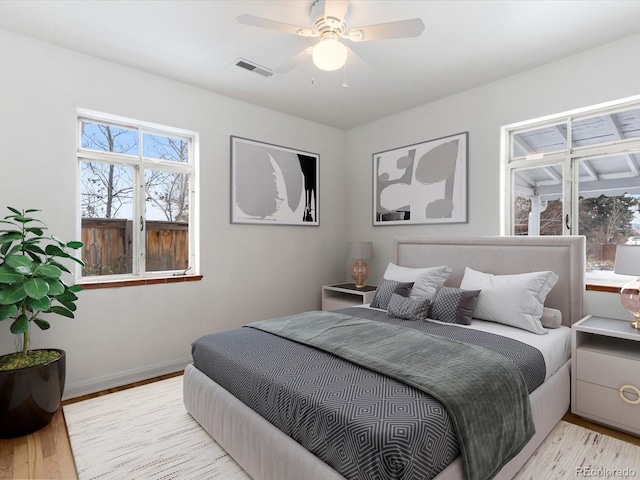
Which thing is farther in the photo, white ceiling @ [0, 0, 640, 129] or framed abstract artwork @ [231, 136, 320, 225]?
framed abstract artwork @ [231, 136, 320, 225]

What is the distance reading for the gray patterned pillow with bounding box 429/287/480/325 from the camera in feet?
8.86

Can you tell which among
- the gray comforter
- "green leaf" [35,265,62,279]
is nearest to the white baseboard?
"green leaf" [35,265,62,279]

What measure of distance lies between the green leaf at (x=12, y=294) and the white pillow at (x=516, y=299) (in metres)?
3.10

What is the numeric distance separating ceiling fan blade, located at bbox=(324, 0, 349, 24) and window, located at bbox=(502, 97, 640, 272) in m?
2.09

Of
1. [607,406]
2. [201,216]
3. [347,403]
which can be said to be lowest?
[607,406]

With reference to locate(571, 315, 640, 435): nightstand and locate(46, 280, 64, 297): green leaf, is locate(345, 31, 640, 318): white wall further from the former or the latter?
locate(46, 280, 64, 297): green leaf

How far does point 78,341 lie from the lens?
2852mm

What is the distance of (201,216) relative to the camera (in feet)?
11.5

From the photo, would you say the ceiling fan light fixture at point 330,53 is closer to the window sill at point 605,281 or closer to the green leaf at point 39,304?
the green leaf at point 39,304

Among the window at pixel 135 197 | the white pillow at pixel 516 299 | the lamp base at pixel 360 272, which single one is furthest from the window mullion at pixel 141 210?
the white pillow at pixel 516 299

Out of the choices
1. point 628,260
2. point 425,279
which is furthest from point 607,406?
point 425,279

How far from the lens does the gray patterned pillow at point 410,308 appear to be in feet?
9.25

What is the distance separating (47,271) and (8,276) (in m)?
0.19

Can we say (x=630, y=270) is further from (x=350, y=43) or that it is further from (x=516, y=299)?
(x=350, y=43)
